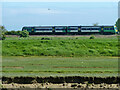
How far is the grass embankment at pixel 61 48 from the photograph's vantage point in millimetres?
44750

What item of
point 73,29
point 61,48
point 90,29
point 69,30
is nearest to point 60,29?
point 69,30

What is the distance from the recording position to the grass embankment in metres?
44.8

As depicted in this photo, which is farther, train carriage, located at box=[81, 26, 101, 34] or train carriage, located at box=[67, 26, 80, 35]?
train carriage, located at box=[67, 26, 80, 35]

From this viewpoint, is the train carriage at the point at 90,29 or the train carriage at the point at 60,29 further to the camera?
the train carriage at the point at 60,29

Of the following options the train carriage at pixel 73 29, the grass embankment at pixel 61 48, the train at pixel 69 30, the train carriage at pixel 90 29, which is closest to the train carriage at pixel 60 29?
the train at pixel 69 30

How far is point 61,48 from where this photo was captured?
157 ft

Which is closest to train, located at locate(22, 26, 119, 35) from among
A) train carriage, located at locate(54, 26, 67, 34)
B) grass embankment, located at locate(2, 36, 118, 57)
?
train carriage, located at locate(54, 26, 67, 34)

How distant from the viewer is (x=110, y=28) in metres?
76.8

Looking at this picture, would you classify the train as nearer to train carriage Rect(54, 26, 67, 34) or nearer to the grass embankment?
train carriage Rect(54, 26, 67, 34)

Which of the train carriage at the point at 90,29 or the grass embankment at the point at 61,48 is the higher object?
the train carriage at the point at 90,29

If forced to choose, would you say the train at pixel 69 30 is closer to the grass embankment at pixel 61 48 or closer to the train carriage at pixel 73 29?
the train carriage at pixel 73 29

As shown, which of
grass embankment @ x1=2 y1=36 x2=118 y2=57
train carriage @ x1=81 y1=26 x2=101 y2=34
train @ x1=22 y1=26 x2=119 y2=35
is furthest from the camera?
train @ x1=22 y1=26 x2=119 y2=35

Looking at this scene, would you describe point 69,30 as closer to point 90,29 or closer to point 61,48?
point 90,29

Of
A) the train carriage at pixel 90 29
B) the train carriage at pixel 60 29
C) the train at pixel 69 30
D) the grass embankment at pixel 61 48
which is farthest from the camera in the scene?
the train carriage at pixel 60 29
